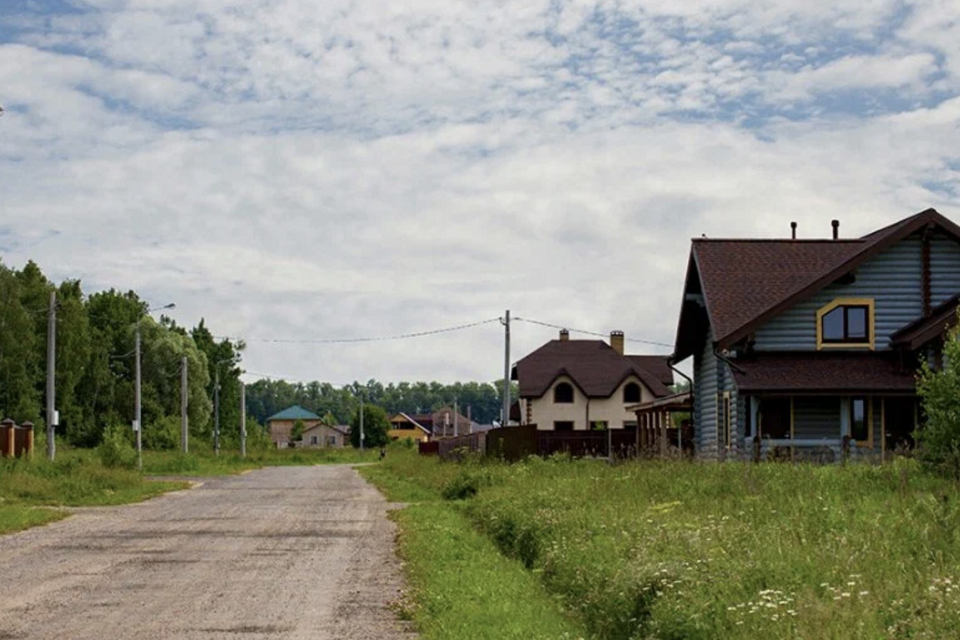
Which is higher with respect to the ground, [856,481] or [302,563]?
[856,481]

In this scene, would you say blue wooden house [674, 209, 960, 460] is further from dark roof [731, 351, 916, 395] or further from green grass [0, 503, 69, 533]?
green grass [0, 503, 69, 533]

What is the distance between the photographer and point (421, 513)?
2592 centimetres

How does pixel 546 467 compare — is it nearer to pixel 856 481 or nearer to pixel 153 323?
pixel 856 481

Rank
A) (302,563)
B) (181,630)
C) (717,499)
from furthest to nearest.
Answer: (302,563) → (717,499) → (181,630)

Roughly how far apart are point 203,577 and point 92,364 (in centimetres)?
9331

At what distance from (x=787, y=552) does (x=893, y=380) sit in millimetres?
23359

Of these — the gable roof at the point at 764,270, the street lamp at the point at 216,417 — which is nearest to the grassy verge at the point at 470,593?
the gable roof at the point at 764,270

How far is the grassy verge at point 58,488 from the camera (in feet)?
87.3

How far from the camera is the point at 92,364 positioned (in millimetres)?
104812

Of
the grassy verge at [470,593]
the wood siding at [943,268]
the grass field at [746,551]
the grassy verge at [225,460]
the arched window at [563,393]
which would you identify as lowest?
the grassy verge at [225,460]

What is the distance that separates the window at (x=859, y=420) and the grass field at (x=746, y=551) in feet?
45.5

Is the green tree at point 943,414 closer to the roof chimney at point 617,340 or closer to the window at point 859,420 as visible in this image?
the window at point 859,420

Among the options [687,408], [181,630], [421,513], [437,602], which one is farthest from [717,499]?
[687,408]

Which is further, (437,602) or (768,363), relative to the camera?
(768,363)
